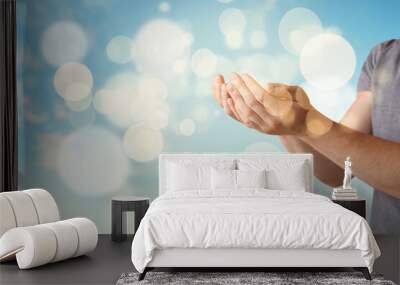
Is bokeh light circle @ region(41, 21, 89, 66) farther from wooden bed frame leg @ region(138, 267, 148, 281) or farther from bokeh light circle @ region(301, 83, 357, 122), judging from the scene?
wooden bed frame leg @ region(138, 267, 148, 281)

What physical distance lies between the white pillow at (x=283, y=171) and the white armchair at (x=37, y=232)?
176 centimetres

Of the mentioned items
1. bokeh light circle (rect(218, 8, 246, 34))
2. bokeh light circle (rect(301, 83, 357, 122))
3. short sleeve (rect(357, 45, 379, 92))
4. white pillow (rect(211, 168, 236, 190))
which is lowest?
white pillow (rect(211, 168, 236, 190))

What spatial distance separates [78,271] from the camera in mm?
4613

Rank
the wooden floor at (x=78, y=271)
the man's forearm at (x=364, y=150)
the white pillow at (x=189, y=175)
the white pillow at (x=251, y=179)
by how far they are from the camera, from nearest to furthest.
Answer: the man's forearm at (x=364, y=150) → the wooden floor at (x=78, y=271) → the white pillow at (x=251, y=179) → the white pillow at (x=189, y=175)

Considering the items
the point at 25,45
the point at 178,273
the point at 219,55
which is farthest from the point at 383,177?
the point at 25,45

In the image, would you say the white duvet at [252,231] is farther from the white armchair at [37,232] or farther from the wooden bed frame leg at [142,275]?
the white armchair at [37,232]

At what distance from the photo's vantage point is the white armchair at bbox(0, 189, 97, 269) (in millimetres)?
4590

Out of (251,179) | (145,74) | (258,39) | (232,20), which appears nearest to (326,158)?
(251,179)

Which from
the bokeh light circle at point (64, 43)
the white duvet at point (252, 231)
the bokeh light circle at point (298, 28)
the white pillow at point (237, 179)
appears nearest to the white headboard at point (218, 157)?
the white pillow at point (237, 179)

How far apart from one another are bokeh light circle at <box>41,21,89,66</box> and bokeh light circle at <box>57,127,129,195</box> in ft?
2.57

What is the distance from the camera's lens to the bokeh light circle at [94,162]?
6367 millimetres

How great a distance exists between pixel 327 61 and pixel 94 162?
8.65 ft

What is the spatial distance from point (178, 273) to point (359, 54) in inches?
123

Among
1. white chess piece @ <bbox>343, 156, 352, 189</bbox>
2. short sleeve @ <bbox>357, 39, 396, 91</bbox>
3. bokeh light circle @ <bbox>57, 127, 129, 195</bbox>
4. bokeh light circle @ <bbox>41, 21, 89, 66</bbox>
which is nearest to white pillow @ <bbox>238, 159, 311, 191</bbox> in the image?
white chess piece @ <bbox>343, 156, 352, 189</bbox>
